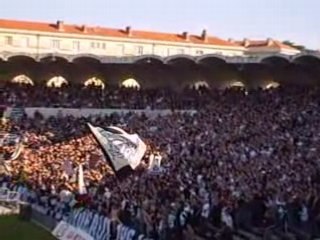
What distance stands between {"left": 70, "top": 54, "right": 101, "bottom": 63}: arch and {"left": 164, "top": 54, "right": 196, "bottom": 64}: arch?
166 inches

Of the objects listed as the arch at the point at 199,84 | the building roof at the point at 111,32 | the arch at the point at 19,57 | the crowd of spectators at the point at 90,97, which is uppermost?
the building roof at the point at 111,32

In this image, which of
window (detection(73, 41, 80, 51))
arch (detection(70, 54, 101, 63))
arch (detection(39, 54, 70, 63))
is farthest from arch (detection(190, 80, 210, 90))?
window (detection(73, 41, 80, 51))

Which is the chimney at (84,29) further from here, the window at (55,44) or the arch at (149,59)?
the arch at (149,59)

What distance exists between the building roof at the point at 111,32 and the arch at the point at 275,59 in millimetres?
48567

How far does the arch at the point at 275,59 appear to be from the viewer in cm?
3634

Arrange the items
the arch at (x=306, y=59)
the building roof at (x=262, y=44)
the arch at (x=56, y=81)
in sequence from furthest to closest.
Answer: the building roof at (x=262, y=44)
the arch at (x=56, y=81)
the arch at (x=306, y=59)

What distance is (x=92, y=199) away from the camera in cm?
2211

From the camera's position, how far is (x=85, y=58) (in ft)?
145

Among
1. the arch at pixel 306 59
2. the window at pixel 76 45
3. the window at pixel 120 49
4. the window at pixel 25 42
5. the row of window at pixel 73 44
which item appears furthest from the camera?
the window at pixel 120 49

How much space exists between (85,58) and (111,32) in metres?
45.4

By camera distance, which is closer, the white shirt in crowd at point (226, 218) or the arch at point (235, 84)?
the white shirt in crowd at point (226, 218)

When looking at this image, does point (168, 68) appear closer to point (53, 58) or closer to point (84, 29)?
point (53, 58)

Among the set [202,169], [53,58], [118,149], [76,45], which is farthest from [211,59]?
[76,45]

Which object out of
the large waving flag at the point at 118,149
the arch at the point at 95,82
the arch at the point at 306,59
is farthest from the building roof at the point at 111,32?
the large waving flag at the point at 118,149
